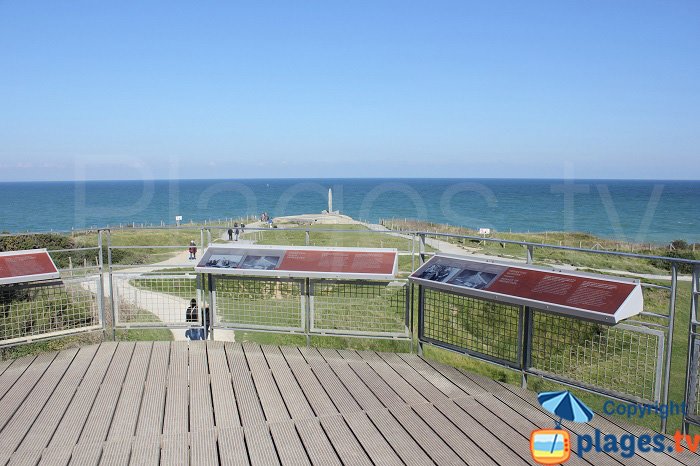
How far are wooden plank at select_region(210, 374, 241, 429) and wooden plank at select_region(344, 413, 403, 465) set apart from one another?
0.88m

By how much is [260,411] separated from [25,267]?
3098 millimetres

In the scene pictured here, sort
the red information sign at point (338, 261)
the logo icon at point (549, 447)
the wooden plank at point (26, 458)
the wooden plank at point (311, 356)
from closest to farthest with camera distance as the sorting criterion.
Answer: the logo icon at point (549, 447)
the wooden plank at point (26, 458)
the wooden plank at point (311, 356)
the red information sign at point (338, 261)

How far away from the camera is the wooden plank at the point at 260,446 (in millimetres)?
3498

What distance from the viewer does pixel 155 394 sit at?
4609 mm

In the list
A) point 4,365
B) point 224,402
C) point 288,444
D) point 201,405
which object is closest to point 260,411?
point 224,402

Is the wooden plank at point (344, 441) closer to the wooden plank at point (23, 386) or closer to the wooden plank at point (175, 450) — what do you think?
the wooden plank at point (175, 450)

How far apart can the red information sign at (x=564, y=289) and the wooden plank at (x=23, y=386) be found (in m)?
4.12

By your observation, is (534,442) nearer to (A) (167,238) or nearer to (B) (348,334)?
(B) (348,334)

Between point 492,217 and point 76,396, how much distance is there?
78104 millimetres

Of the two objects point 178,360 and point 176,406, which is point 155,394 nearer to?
point 176,406

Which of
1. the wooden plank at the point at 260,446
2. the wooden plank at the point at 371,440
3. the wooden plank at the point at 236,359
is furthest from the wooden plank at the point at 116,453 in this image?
the wooden plank at the point at 371,440

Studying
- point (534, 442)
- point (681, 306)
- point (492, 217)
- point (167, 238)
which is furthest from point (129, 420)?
point (492, 217)

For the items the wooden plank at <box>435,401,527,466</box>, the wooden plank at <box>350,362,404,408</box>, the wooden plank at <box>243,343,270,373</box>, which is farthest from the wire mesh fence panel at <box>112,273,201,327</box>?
the wooden plank at <box>435,401,527,466</box>

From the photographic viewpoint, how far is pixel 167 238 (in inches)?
1238
